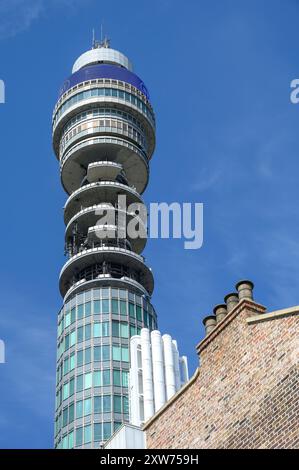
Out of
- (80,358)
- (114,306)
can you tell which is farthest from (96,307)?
(80,358)

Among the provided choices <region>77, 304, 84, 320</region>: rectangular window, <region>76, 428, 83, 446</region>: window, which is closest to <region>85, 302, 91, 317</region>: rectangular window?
<region>77, 304, 84, 320</region>: rectangular window

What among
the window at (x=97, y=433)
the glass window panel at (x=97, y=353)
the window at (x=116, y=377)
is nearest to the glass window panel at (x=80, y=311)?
the glass window panel at (x=97, y=353)

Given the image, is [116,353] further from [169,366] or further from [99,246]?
[169,366]

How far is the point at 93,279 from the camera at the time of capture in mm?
129625

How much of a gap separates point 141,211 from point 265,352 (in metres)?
110

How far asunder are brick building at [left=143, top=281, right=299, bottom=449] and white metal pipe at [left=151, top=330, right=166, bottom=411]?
60.6 metres

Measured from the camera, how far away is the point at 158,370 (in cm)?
10006

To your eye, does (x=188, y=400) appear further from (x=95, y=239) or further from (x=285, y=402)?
(x=95, y=239)

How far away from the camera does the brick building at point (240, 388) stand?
1156 inches

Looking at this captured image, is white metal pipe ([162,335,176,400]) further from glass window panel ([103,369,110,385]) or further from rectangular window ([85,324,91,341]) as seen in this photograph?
rectangular window ([85,324,91,341])

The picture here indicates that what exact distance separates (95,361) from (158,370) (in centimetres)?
2220
